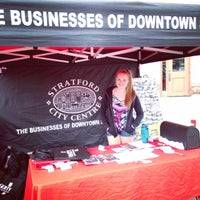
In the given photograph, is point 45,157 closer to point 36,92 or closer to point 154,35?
point 154,35

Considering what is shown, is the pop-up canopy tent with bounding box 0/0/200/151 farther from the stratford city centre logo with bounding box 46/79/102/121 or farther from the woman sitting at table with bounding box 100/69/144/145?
the woman sitting at table with bounding box 100/69/144/145

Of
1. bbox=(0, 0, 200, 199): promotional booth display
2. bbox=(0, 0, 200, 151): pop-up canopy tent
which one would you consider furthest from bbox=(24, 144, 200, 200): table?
bbox=(0, 0, 200, 151): pop-up canopy tent

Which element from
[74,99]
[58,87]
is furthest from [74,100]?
[58,87]

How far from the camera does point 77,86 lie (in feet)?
15.3

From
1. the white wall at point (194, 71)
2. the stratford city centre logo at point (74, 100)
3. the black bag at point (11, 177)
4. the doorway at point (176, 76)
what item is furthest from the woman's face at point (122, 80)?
the white wall at point (194, 71)

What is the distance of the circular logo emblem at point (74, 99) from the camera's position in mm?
4578

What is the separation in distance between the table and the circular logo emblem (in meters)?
2.38

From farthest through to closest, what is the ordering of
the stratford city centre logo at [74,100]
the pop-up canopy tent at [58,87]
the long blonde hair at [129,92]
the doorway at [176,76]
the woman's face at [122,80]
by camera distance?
the doorway at [176,76], the stratford city centre logo at [74,100], the woman's face at [122,80], the long blonde hair at [129,92], the pop-up canopy tent at [58,87]

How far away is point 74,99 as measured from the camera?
15.3 ft

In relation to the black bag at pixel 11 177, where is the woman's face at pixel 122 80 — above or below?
above

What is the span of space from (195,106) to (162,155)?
7366 millimetres

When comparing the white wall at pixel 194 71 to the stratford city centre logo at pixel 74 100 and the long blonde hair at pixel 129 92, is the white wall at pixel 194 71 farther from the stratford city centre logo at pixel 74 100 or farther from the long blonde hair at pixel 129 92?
the stratford city centre logo at pixel 74 100

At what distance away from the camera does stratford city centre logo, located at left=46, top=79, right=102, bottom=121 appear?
4.55 m

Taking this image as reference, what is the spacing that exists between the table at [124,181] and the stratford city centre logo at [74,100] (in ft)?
Answer: 7.72
